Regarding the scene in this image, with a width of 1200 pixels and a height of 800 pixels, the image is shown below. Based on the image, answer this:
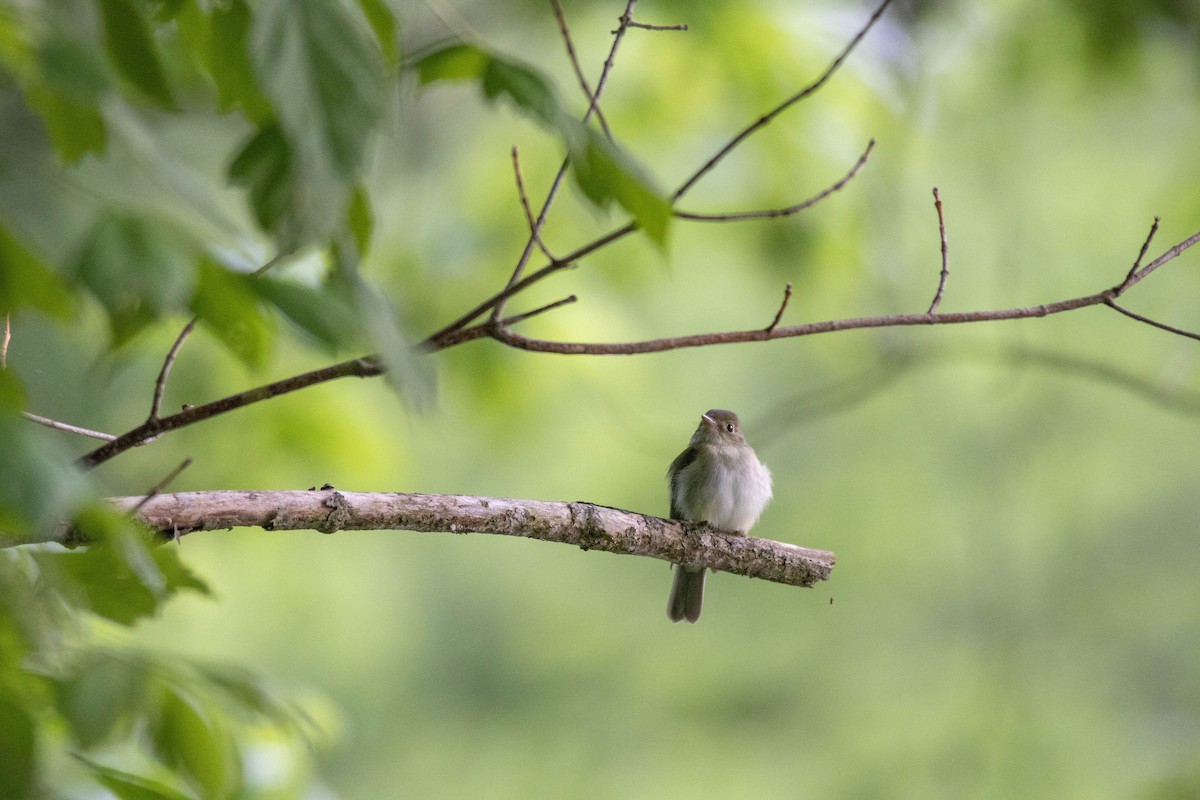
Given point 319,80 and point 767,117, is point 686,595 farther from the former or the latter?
point 319,80

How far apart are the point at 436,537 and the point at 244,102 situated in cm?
1104

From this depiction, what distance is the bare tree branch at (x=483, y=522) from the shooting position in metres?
2.03

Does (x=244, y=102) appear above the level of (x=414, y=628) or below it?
below

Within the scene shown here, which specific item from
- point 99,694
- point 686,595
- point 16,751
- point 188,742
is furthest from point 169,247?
point 686,595

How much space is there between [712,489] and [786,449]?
5.93 m

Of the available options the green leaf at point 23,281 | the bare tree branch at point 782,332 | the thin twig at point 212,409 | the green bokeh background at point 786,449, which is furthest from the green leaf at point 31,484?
the green bokeh background at point 786,449

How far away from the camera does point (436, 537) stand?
12.2 metres

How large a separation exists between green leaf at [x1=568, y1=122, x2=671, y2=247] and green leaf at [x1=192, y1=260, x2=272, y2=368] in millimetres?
404

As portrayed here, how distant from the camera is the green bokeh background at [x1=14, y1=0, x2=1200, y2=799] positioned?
5.15 metres

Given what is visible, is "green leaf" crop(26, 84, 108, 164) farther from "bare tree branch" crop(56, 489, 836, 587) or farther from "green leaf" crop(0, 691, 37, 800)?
"green leaf" crop(0, 691, 37, 800)

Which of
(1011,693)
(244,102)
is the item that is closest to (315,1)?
(244,102)

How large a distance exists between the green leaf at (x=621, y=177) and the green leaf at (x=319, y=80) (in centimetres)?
41

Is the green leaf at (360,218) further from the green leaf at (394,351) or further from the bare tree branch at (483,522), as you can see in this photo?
the bare tree branch at (483,522)

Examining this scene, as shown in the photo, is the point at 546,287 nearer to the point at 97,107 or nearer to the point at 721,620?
the point at 97,107
